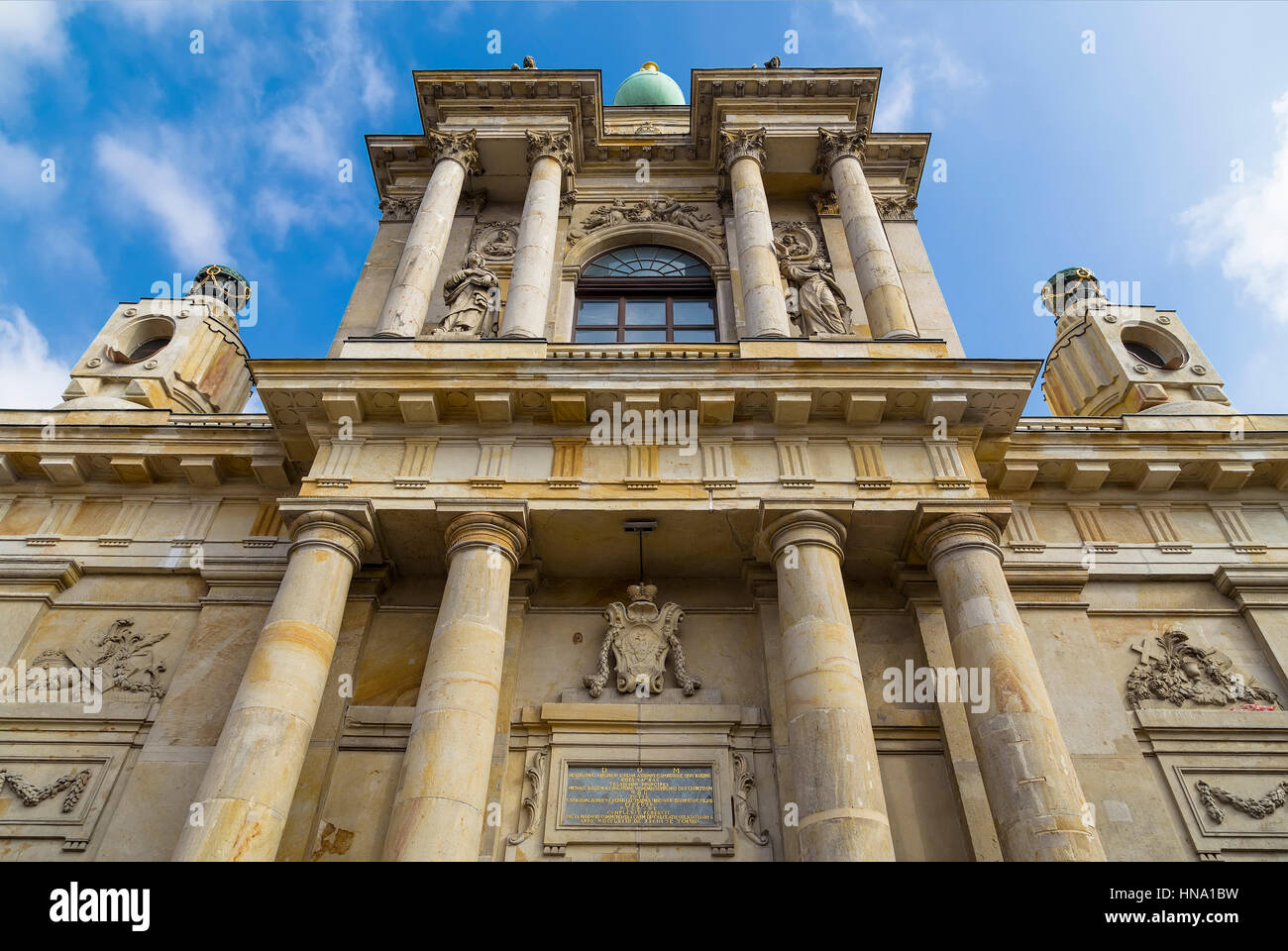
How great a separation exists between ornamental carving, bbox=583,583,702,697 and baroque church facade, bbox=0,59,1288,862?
0.05 metres

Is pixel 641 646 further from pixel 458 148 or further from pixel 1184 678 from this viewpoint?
pixel 458 148

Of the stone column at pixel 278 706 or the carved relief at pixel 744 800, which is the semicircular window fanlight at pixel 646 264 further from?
the carved relief at pixel 744 800

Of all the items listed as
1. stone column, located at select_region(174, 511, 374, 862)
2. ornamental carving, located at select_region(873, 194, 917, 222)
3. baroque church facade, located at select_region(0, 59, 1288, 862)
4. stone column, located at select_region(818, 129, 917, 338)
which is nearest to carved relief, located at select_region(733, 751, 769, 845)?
baroque church facade, located at select_region(0, 59, 1288, 862)

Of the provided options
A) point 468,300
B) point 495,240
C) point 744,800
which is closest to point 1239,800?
point 744,800

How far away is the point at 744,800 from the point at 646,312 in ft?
33.9

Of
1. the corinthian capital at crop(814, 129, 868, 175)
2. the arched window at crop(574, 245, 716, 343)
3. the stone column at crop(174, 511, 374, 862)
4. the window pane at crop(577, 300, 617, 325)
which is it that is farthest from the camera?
the corinthian capital at crop(814, 129, 868, 175)

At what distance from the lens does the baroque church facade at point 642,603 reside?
1041 cm

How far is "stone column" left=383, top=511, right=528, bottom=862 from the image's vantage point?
9.24 metres

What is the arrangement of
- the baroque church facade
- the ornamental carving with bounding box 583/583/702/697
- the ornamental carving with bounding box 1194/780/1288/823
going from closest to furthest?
the baroque church facade, the ornamental carving with bounding box 1194/780/1288/823, the ornamental carving with bounding box 583/583/702/697

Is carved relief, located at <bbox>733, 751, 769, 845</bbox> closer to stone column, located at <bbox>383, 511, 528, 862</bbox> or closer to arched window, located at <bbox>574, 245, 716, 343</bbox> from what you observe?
stone column, located at <bbox>383, 511, 528, 862</bbox>

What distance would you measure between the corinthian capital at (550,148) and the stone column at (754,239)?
11.3 feet

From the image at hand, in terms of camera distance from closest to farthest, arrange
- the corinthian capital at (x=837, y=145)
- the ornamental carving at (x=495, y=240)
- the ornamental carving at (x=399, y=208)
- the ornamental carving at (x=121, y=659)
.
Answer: the ornamental carving at (x=121, y=659), the ornamental carving at (x=495, y=240), the corinthian capital at (x=837, y=145), the ornamental carving at (x=399, y=208)

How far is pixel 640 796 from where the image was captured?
1110 cm

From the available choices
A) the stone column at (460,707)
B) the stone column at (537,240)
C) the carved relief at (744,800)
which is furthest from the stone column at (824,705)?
the stone column at (537,240)
